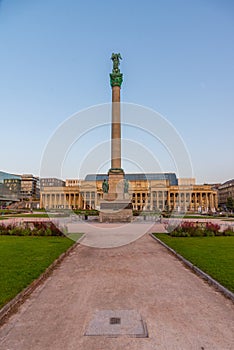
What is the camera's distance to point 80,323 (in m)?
6.83

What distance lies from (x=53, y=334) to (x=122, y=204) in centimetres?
3643

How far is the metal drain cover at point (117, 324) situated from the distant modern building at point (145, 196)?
132 metres

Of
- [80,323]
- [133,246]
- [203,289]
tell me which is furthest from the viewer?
[133,246]

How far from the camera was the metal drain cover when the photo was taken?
20.4 feet

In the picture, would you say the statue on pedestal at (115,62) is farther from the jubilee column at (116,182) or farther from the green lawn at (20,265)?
the green lawn at (20,265)

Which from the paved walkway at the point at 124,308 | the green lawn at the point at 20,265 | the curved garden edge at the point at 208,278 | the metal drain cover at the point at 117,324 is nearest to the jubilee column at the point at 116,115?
the green lawn at the point at 20,265

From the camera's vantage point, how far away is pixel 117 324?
21.9 ft

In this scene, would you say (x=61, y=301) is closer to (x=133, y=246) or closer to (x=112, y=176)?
(x=133, y=246)

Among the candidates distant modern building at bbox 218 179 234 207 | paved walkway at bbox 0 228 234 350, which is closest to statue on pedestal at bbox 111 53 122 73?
paved walkway at bbox 0 228 234 350

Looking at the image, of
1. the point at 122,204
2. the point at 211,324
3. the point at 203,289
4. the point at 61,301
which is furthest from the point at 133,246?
the point at 122,204

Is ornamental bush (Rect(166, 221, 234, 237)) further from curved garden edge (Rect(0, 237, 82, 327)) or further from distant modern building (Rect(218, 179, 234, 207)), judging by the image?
distant modern building (Rect(218, 179, 234, 207))

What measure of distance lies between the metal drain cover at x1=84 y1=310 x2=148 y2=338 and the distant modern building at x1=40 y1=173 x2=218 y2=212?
432 feet

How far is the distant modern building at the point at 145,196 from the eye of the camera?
14450cm

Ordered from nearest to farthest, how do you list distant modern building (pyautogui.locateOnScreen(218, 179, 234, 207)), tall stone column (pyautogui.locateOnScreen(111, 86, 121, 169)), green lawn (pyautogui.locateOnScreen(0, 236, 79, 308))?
1. green lawn (pyautogui.locateOnScreen(0, 236, 79, 308))
2. tall stone column (pyautogui.locateOnScreen(111, 86, 121, 169))
3. distant modern building (pyautogui.locateOnScreen(218, 179, 234, 207))
